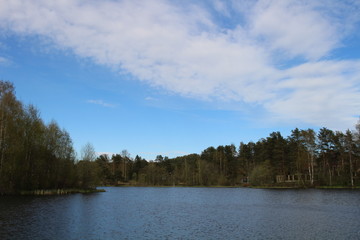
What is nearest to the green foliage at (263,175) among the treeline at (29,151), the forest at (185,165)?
the forest at (185,165)

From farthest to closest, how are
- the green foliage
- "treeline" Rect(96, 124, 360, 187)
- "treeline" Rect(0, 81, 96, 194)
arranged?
1. the green foliage
2. "treeline" Rect(96, 124, 360, 187)
3. "treeline" Rect(0, 81, 96, 194)

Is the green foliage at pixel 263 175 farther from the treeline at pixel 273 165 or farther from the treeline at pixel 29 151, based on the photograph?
the treeline at pixel 29 151

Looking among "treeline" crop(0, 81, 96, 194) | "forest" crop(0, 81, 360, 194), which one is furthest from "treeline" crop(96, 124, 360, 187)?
"treeline" crop(0, 81, 96, 194)

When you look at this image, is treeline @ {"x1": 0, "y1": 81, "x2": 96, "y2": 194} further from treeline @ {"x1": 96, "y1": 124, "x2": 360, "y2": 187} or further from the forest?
treeline @ {"x1": 96, "y1": 124, "x2": 360, "y2": 187}

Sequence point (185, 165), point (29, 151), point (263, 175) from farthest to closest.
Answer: point (185, 165)
point (263, 175)
point (29, 151)

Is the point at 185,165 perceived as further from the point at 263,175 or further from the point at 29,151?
the point at 29,151

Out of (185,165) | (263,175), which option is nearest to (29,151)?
(263,175)

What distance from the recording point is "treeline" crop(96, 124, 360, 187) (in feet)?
289

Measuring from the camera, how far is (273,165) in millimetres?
112062

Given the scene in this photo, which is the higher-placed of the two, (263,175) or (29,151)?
(29,151)

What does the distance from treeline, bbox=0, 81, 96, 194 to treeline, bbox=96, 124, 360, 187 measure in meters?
23.6

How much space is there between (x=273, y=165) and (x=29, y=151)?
87.9 m

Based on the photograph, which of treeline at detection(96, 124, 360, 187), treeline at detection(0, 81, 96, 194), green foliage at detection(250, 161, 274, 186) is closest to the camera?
treeline at detection(0, 81, 96, 194)

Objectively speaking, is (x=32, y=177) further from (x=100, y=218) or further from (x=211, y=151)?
(x=211, y=151)
